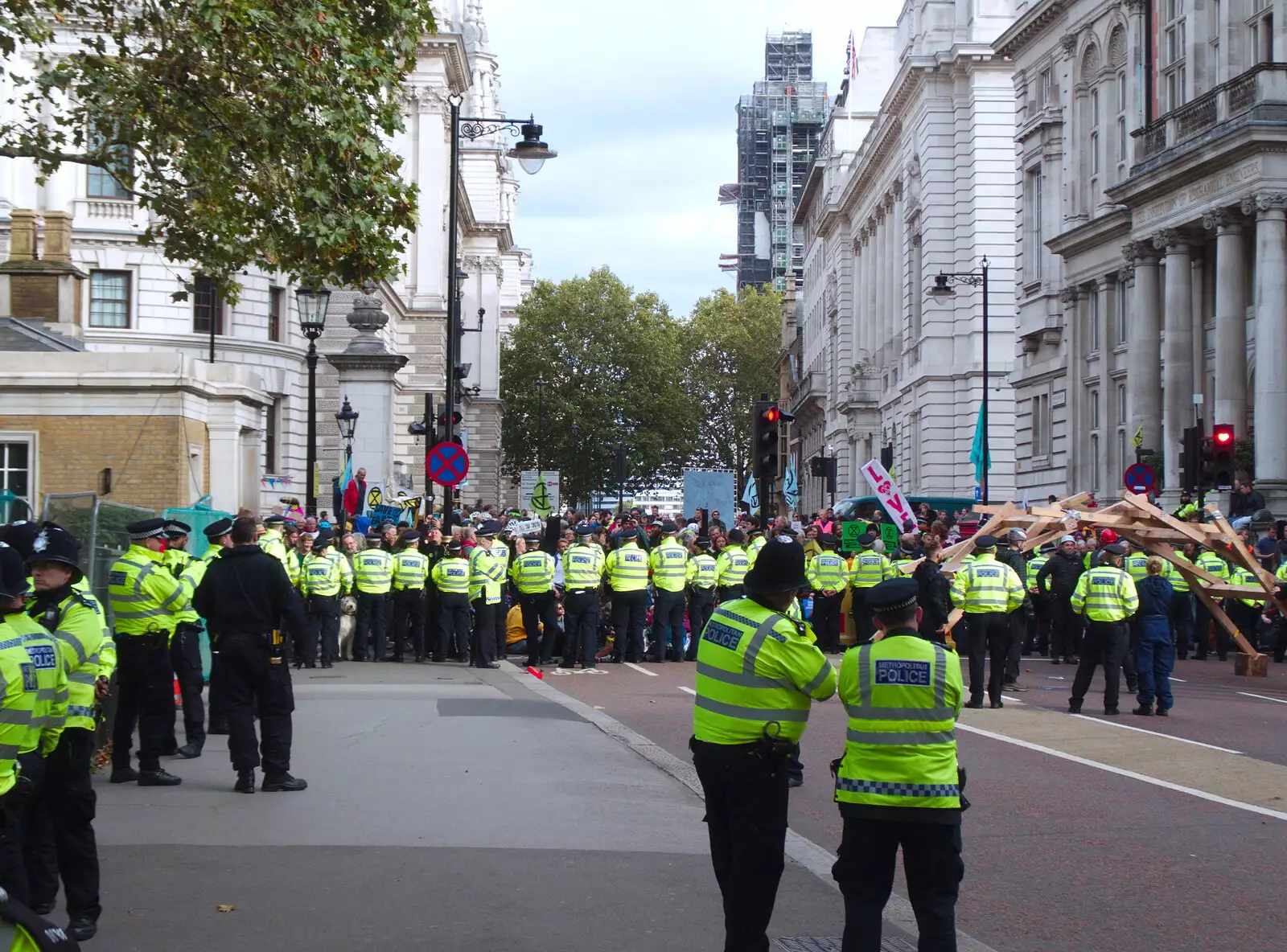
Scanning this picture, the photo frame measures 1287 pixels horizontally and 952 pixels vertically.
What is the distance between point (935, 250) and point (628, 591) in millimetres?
41567

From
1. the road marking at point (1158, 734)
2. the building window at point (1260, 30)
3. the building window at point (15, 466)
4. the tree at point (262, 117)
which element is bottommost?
the road marking at point (1158, 734)

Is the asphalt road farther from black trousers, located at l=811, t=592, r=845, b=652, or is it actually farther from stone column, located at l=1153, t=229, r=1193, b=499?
stone column, located at l=1153, t=229, r=1193, b=499

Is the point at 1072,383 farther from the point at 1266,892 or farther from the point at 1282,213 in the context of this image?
the point at 1266,892

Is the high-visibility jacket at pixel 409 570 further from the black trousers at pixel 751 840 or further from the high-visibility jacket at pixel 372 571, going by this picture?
the black trousers at pixel 751 840

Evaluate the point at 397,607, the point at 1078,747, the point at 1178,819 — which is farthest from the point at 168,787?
the point at 397,607

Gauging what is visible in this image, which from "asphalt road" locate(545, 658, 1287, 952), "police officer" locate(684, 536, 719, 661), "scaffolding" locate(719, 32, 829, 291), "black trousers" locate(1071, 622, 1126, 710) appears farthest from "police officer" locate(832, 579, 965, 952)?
"scaffolding" locate(719, 32, 829, 291)

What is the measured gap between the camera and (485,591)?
2233cm

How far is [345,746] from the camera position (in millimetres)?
13391

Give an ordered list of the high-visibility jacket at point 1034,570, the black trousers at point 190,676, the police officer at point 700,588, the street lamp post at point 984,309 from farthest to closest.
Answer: the street lamp post at point 984,309 → the high-visibility jacket at point 1034,570 → the police officer at point 700,588 → the black trousers at point 190,676

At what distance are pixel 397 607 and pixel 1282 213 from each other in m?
21.9

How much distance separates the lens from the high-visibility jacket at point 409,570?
23031 millimetres

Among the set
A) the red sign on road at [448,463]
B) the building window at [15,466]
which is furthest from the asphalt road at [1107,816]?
the building window at [15,466]

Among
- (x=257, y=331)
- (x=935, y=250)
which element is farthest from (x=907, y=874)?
(x=935, y=250)

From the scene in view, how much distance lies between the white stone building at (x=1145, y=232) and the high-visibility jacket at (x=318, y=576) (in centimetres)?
2077
